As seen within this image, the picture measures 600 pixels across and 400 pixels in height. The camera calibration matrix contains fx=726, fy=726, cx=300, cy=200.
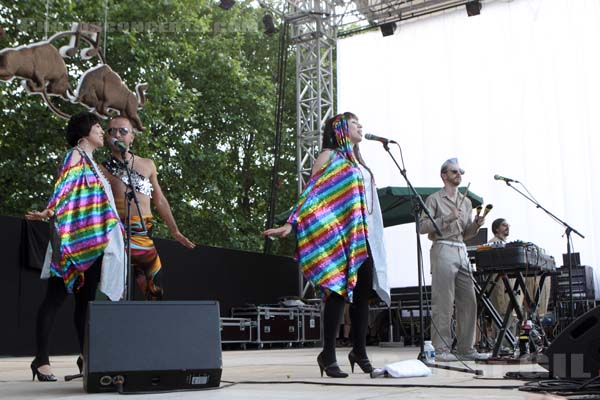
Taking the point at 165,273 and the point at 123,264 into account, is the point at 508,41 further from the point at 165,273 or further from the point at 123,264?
the point at 123,264

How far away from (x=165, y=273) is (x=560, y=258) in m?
6.44

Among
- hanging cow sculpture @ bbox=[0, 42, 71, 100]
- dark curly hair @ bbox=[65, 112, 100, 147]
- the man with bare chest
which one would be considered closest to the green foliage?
hanging cow sculpture @ bbox=[0, 42, 71, 100]

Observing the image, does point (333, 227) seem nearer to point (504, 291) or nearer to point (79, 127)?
point (79, 127)

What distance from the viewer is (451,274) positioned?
5.96 meters

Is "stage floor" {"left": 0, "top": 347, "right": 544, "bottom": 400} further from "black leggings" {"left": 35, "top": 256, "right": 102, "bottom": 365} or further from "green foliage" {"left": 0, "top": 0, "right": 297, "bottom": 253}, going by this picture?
"green foliage" {"left": 0, "top": 0, "right": 297, "bottom": 253}

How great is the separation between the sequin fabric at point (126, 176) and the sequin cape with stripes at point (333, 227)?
855 mm

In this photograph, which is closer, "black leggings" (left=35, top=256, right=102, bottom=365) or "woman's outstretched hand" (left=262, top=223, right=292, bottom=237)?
"woman's outstretched hand" (left=262, top=223, right=292, bottom=237)

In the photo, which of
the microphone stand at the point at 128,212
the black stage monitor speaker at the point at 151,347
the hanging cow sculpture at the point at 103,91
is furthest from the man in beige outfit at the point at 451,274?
the hanging cow sculpture at the point at 103,91

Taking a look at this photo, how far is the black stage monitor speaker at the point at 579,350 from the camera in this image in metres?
3.00

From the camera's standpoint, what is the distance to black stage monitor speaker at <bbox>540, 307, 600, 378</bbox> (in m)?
3.00

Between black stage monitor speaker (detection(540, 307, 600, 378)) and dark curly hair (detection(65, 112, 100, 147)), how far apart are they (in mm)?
2709

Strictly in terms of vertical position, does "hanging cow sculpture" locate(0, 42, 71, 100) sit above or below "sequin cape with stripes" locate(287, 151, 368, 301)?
above

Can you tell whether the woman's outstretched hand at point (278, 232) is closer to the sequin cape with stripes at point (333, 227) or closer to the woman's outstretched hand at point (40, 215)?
the sequin cape with stripes at point (333, 227)

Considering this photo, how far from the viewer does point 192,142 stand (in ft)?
64.9
